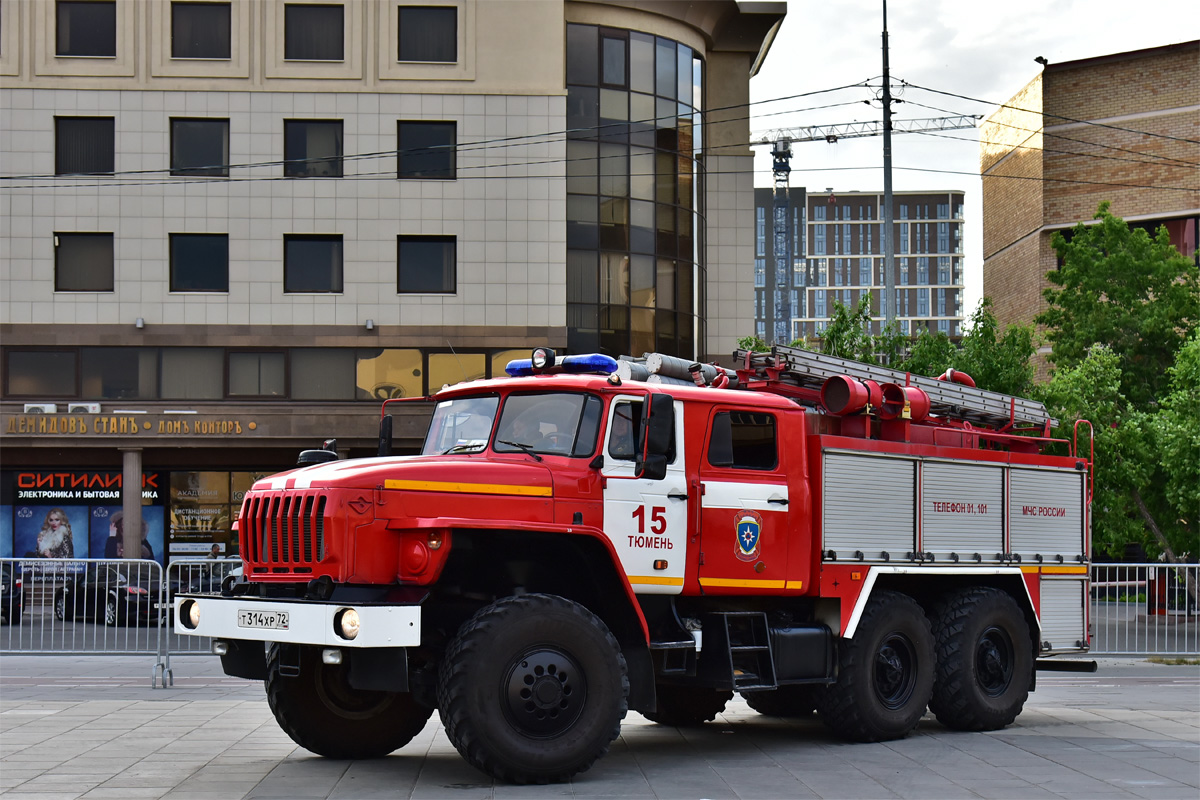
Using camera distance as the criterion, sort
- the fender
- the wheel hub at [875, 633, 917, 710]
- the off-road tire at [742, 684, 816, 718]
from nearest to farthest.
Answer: the fender → the wheel hub at [875, 633, 917, 710] → the off-road tire at [742, 684, 816, 718]

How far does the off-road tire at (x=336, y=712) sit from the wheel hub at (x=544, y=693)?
4.72 ft

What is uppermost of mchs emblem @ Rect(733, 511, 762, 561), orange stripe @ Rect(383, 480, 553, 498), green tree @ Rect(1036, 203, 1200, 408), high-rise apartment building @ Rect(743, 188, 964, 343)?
high-rise apartment building @ Rect(743, 188, 964, 343)

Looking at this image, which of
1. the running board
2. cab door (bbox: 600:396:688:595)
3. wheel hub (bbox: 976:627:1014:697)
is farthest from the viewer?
the running board

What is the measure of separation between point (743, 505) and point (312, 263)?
24.4m

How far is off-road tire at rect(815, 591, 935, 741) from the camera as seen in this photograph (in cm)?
1198

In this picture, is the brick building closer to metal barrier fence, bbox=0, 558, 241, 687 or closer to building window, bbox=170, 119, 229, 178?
building window, bbox=170, 119, 229, 178

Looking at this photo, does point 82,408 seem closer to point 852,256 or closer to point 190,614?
point 190,614

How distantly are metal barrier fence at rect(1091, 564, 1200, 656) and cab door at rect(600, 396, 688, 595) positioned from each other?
11.4 metres

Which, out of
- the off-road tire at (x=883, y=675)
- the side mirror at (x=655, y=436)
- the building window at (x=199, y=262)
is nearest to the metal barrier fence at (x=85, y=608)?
the off-road tire at (x=883, y=675)

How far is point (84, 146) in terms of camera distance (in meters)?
33.7

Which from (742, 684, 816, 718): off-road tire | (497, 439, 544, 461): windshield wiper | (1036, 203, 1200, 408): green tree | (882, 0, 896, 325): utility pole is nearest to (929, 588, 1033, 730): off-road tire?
(742, 684, 816, 718): off-road tire

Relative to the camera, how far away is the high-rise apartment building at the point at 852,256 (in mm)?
182375

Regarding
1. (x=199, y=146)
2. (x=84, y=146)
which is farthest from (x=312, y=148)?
(x=84, y=146)

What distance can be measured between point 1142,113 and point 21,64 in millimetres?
→ 33466
